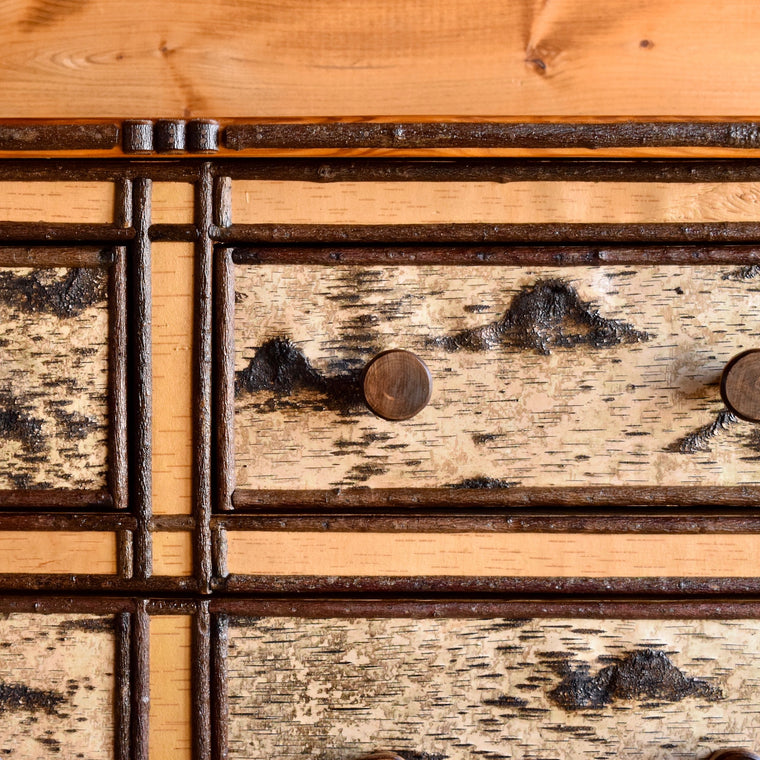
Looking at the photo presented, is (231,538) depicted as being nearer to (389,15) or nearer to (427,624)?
(427,624)

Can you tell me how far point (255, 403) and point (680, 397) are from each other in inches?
12.2

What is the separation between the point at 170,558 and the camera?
0.48m

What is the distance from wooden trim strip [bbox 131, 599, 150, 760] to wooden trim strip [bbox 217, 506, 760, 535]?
0.31 ft

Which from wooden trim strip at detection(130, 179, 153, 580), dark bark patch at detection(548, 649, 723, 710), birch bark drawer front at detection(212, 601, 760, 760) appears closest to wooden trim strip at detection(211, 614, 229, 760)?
birch bark drawer front at detection(212, 601, 760, 760)

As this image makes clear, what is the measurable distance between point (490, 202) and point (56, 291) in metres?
0.33

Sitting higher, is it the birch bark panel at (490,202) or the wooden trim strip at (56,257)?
the birch bark panel at (490,202)

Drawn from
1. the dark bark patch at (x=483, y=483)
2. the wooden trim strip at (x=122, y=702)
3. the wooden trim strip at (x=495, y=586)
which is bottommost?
the wooden trim strip at (x=122, y=702)

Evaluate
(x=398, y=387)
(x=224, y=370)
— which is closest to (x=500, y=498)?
(x=398, y=387)

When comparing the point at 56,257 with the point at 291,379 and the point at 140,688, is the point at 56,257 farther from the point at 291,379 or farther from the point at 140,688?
the point at 140,688

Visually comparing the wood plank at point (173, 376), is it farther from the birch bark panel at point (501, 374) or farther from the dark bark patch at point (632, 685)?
the dark bark patch at point (632, 685)

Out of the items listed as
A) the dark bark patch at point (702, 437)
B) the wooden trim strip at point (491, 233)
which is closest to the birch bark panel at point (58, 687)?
the wooden trim strip at point (491, 233)

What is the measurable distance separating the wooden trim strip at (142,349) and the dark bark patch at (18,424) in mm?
72

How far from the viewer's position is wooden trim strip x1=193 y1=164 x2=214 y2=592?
47 centimetres

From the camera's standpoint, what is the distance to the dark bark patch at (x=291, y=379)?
0.47m
